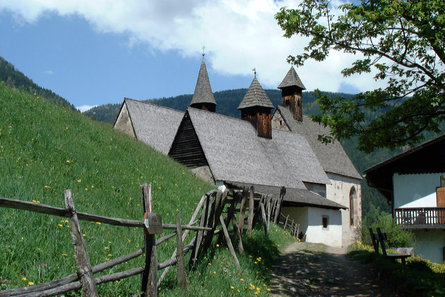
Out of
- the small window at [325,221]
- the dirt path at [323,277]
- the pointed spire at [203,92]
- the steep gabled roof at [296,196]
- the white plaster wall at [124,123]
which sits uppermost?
the pointed spire at [203,92]

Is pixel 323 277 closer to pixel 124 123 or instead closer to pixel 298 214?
pixel 298 214

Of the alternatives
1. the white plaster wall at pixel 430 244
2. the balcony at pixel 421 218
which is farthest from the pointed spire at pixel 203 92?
the white plaster wall at pixel 430 244

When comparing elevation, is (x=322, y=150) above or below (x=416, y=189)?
above

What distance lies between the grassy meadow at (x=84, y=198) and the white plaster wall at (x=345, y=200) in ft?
78.3

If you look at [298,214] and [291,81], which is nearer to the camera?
[298,214]

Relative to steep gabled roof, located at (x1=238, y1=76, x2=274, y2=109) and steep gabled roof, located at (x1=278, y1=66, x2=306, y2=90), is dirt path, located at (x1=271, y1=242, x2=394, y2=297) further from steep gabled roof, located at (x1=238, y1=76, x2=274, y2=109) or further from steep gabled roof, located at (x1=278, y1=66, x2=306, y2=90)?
steep gabled roof, located at (x1=278, y1=66, x2=306, y2=90)

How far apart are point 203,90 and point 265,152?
17.4m

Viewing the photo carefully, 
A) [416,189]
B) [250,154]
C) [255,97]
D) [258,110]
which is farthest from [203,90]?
[416,189]

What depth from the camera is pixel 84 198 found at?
1066 cm

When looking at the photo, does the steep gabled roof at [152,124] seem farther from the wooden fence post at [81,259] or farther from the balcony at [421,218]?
the wooden fence post at [81,259]

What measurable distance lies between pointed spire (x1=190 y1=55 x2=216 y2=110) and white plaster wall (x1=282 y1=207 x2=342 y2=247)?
20.9m

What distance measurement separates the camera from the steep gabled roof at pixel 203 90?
49.5 meters

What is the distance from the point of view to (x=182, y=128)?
31688 mm

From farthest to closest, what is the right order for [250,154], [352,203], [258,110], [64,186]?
[352,203], [258,110], [250,154], [64,186]
